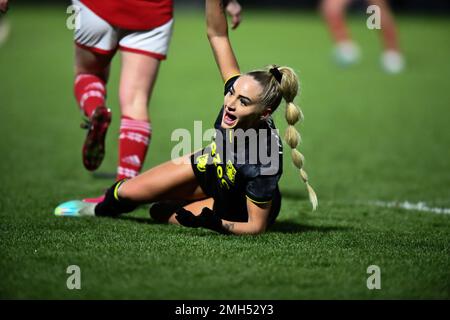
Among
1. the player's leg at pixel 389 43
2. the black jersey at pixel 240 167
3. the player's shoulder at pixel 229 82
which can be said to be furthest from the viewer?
the player's leg at pixel 389 43

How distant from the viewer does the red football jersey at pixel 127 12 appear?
478 cm

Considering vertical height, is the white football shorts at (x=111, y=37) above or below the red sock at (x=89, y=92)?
above

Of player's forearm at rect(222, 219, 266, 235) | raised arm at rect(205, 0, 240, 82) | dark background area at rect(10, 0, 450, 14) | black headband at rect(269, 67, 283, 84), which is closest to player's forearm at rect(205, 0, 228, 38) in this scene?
raised arm at rect(205, 0, 240, 82)

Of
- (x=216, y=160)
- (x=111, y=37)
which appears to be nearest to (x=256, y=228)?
(x=216, y=160)

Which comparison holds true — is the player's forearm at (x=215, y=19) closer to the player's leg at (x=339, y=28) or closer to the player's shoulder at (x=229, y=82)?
the player's shoulder at (x=229, y=82)

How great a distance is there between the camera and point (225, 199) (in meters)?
4.14

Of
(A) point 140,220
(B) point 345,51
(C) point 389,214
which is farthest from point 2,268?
(B) point 345,51

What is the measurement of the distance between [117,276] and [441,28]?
647 inches

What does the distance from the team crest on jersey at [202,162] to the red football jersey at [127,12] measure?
3.40 ft

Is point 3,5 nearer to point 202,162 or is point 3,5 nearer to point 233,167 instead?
point 202,162

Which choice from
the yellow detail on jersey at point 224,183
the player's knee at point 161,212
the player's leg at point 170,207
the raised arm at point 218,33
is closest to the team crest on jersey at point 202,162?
the yellow detail on jersey at point 224,183

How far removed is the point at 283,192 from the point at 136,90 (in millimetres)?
1536

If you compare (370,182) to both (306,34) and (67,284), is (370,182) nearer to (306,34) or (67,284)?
(67,284)

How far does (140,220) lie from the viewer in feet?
15.0
